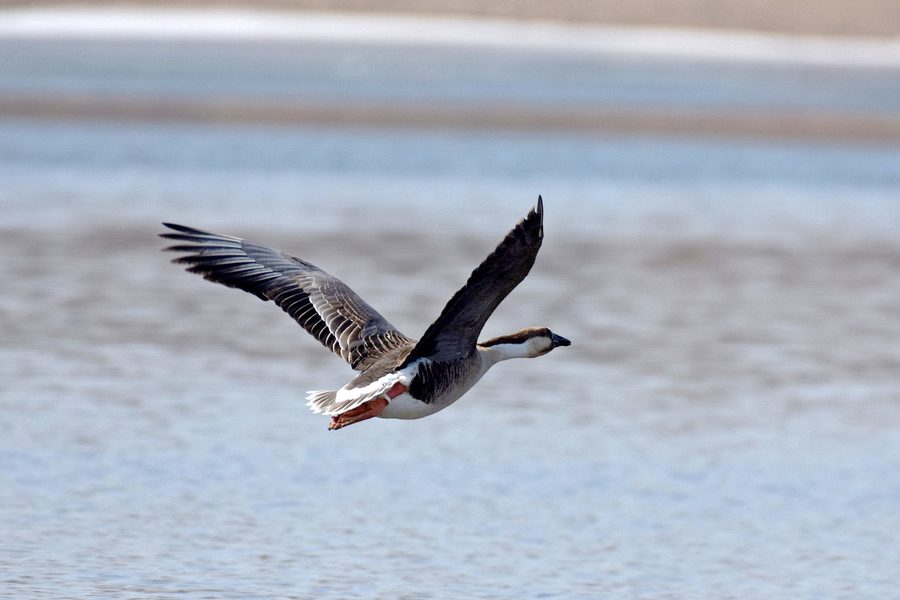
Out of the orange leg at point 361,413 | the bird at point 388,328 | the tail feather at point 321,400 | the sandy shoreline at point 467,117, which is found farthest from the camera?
the sandy shoreline at point 467,117

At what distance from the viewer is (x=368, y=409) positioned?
305 inches

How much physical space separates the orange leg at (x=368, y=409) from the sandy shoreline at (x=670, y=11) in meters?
55.5

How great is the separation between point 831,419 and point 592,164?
18082 millimetres

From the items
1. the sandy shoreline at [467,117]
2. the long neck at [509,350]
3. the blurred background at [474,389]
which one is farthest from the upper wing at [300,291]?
the sandy shoreline at [467,117]

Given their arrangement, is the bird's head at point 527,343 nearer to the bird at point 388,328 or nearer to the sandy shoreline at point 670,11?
the bird at point 388,328

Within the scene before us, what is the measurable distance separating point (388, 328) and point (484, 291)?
5.20 ft

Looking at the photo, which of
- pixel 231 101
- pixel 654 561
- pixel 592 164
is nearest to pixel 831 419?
pixel 654 561

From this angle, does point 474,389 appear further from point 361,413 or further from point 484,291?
point 484,291

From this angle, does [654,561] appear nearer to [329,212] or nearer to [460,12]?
[329,212]

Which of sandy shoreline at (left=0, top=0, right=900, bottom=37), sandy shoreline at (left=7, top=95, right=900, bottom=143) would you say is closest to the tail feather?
sandy shoreline at (left=7, top=95, right=900, bottom=143)

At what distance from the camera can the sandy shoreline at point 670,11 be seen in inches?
2477

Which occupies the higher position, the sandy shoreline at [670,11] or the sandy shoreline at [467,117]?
the sandy shoreline at [670,11]

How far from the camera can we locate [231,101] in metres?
38.1

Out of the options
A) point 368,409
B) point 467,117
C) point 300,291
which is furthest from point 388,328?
point 467,117
